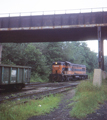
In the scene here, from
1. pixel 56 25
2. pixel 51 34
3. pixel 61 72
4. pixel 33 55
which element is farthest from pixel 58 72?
pixel 56 25

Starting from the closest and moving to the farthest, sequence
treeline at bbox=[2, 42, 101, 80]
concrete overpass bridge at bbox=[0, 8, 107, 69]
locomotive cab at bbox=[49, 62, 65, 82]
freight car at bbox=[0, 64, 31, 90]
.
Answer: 1. freight car at bbox=[0, 64, 31, 90]
2. concrete overpass bridge at bbox=[0, 8, 107, 69]
3. locomotive cab at bbox=[49, 62, 65, 82]
4. treeline at bbox=[2, 42, 101, 80]

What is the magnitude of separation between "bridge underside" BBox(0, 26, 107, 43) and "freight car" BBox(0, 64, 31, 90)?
750 centimetres

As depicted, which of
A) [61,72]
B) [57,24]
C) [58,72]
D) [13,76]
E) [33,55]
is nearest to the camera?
[13,76]

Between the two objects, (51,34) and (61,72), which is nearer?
(51,34)

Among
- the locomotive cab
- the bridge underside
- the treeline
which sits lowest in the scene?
the locomotive cab

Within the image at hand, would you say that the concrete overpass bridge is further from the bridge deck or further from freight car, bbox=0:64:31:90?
A: freight car, bbox=0:64:31:90

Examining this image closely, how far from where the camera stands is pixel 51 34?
67.2 ft

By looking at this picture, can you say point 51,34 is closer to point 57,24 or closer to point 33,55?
point 57,24

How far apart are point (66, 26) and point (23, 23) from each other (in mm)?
5543

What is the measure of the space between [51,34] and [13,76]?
10.3 meters

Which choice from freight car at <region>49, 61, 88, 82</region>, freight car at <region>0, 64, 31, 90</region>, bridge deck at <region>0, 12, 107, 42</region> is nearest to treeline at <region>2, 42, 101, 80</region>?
freight car at <region>49, 61, 88, 82</region>

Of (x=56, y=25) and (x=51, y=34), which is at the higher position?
(x=56, y=25)

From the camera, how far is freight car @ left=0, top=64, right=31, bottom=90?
10684 millimetres

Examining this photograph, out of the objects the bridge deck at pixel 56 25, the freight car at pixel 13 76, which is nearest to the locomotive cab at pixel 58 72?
the bridge deck at pixel 56 25
